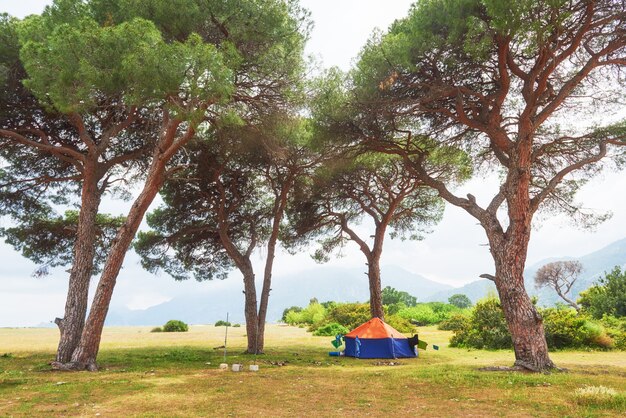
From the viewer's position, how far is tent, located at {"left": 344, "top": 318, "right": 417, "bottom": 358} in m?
14.6

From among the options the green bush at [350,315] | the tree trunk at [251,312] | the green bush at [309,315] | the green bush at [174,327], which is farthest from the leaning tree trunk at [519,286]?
the green bush at [174,327]

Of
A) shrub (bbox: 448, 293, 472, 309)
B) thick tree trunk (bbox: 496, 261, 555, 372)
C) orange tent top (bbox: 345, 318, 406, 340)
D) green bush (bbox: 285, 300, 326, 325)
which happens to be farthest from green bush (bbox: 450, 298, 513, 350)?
shrub (bbox: 448, 293, 472, 309)

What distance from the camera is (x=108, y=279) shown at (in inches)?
432

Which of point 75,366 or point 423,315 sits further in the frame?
point 423,315

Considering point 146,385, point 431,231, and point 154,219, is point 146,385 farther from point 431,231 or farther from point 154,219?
point 431,231

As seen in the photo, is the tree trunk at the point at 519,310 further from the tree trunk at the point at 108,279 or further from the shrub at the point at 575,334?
the tree trunk at the point at 108,279

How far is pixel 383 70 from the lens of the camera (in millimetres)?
11688

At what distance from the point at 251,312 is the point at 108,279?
602cm

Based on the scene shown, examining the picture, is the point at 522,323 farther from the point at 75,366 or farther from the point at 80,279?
the point at 80,279

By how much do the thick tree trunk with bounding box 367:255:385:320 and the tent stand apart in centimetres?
266

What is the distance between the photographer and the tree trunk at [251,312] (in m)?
15.4

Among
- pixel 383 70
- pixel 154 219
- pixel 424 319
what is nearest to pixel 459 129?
pixel 383 70

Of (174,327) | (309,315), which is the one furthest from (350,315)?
(174,327)

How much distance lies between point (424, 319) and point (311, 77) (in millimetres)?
26922
